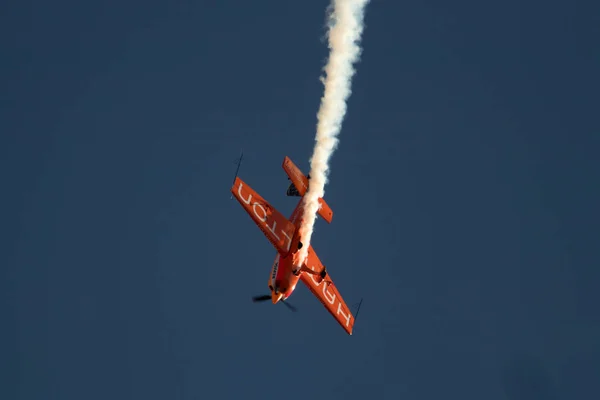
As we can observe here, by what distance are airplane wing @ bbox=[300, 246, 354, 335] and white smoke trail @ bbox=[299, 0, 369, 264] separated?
3.07 metres

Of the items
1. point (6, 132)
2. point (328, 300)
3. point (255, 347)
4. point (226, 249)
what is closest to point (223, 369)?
point (255, 347)

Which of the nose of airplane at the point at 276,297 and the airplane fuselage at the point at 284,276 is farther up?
the airplane fuselage at the point at 284,276

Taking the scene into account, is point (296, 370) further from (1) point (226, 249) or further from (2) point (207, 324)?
(1) point (226, 249)

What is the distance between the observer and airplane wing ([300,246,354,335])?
38981 millimetres

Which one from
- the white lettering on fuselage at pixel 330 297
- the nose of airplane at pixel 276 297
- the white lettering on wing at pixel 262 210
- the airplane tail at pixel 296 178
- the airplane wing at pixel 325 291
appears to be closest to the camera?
the white lettering on wing at pixel 262 210

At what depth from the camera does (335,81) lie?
3378cm

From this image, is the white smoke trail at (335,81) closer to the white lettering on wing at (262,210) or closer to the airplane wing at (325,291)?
the white lettering on wing at (262,210)

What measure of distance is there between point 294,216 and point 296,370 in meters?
22.4

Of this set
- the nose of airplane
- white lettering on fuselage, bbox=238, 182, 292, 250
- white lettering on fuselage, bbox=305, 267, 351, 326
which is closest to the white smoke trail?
white lettering on fuselage, bbox=238, 182, 292, 250

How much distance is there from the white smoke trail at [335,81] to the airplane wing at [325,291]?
10.1 ft

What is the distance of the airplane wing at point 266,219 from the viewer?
36188 mm

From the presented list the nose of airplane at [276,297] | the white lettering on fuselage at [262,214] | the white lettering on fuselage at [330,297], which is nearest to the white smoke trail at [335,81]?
the white lettering on fuselage at [262,214]

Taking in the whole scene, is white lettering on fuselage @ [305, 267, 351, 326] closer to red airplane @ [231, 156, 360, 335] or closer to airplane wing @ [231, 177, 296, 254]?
red airplane @ [231, 156, 360, 335]

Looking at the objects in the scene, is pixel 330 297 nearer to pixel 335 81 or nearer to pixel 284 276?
pixel 284 276
